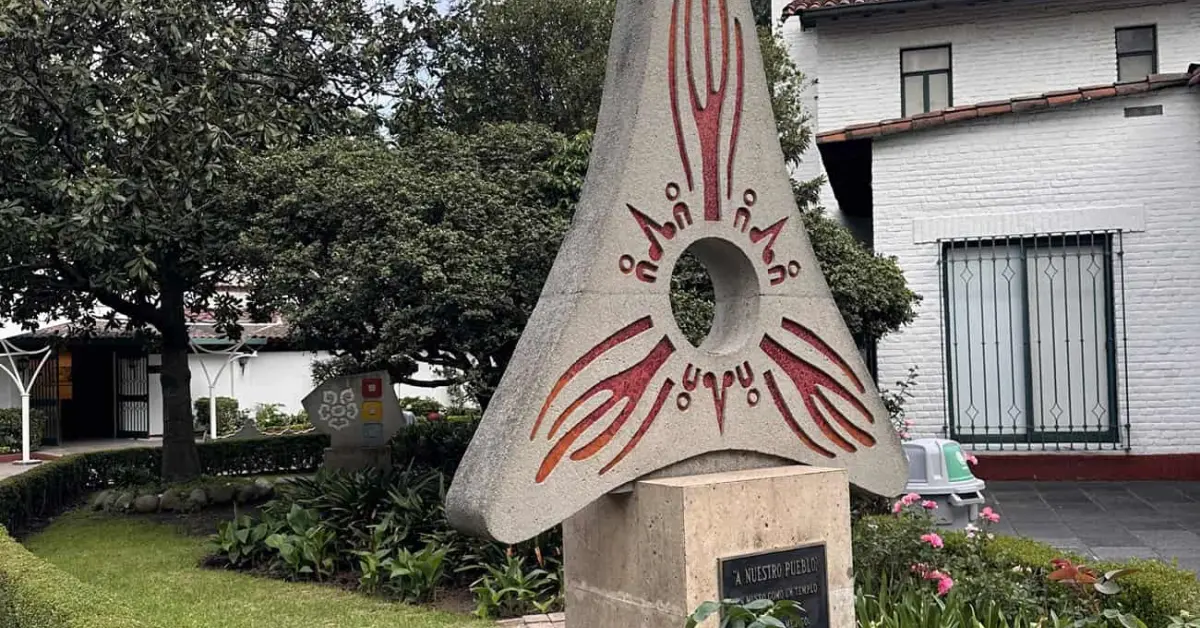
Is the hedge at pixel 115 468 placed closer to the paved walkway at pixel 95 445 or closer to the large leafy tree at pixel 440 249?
the large leafy tree at pixel 440 249

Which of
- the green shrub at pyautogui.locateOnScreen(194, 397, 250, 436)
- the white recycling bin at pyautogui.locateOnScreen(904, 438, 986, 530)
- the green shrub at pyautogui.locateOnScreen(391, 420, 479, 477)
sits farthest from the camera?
the green shrub at pyautogui.locateOnScreen(194, 397, 250, 436)

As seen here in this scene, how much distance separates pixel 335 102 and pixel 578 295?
9745mm

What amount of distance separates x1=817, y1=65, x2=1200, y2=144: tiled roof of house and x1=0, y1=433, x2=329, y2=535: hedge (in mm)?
10523

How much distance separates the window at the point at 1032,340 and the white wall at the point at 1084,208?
0.19 metres

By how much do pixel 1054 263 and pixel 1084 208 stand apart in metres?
0.72

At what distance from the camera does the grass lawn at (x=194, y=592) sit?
8.03 m

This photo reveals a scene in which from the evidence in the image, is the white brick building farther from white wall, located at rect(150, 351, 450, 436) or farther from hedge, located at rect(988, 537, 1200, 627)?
white wall, located at rect(150, 351, 450, 436)

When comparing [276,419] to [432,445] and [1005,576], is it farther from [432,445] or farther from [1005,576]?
[1005,576]

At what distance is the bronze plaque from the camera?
16.5 feet

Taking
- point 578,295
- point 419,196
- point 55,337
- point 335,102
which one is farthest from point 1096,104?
point 55,337

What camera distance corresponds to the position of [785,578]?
5.26 meters

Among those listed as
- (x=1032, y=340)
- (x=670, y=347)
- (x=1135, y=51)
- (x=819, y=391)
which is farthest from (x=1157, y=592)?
(x=1135, y=51)

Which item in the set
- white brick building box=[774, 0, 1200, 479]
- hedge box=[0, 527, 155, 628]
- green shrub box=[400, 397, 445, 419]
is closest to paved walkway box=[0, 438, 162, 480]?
green shrub box=[400, 397, 445, 419]

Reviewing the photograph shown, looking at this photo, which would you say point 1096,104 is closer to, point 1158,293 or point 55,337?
point 1158,293
